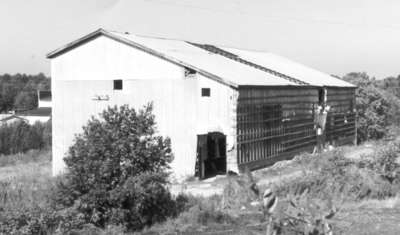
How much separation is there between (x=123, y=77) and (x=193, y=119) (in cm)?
360

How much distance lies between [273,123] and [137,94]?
19.5 ft

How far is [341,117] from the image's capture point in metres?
32.8

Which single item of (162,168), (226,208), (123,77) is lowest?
(226,208)

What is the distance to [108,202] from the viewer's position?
39.2ft

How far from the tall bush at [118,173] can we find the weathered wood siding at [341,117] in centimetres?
1936

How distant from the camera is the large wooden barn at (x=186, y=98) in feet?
69.5

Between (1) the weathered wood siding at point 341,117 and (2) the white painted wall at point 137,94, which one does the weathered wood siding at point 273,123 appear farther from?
(1) the weathered wood siding at point 341,117

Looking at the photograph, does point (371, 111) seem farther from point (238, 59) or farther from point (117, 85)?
point (117, 85)

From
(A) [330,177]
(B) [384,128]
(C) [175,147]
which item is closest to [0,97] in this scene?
(B) [384,128]

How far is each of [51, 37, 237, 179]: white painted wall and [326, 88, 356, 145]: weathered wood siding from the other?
1128cm

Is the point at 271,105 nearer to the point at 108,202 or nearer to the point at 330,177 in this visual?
the point at 330,177

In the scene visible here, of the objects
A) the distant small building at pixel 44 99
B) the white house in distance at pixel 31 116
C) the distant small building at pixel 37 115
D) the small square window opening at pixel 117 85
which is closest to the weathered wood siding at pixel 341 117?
the small square window opening at pixel 117 85

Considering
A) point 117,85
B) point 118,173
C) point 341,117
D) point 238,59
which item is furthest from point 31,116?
point 118,173

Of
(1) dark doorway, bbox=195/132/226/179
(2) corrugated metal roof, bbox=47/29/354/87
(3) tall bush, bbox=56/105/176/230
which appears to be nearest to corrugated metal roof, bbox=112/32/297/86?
(2) corrugated metal roof, bbox=47/29/354/87
